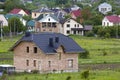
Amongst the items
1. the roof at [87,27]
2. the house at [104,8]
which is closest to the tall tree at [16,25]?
the roof at [87,27]

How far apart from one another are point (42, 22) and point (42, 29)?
1.43 meters

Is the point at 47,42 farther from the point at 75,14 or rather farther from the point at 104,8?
the point at 104,8

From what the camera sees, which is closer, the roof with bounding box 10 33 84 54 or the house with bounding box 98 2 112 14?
the roof with bounding box 10 33 84 54

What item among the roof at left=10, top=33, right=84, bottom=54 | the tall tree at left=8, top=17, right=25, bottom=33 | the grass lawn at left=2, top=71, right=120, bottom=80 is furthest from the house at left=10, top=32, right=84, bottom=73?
the tall tree at left=8, top=17, right=25, bottom=33

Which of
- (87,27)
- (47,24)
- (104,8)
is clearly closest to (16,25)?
(47,24)

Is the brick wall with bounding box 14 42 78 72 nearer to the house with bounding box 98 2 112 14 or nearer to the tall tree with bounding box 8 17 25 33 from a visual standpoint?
the tall tree with bounding box 8 17 25 33

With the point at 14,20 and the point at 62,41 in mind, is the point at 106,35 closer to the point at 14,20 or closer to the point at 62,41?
the point at 14,20

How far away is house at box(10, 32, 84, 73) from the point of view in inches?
1692

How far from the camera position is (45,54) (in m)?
42.6

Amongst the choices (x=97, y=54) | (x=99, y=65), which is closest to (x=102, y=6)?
(x=97, y=54)

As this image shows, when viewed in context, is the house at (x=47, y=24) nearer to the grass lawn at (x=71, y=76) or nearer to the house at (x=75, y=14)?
the house at (x=75, y=14)

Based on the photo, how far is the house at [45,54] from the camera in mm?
42969

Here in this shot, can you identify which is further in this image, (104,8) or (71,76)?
(104,8)

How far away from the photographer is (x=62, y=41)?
4450 cm
